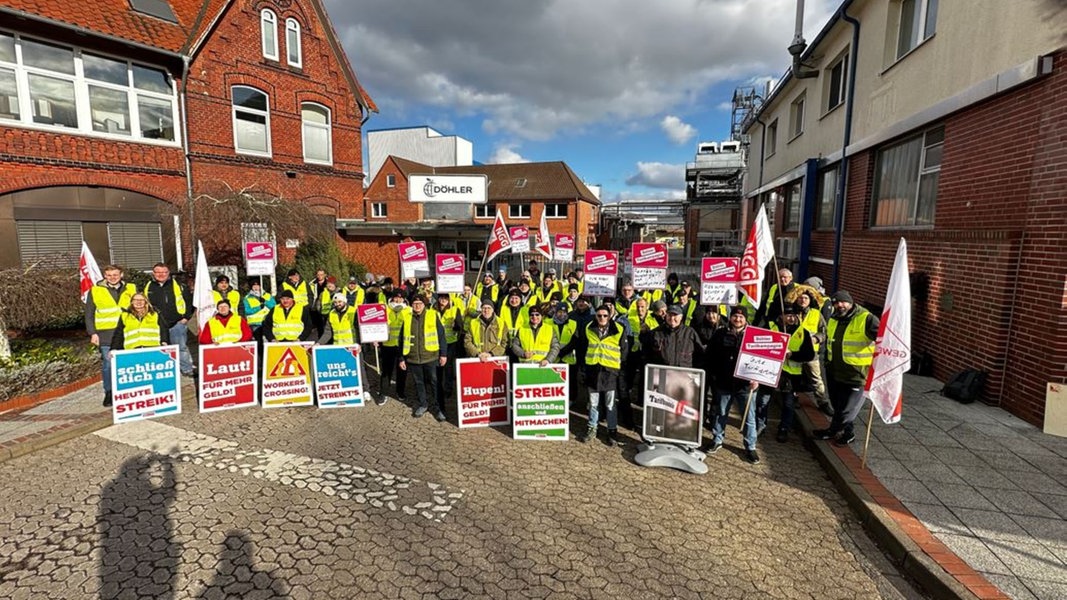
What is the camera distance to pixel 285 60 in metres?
16.7

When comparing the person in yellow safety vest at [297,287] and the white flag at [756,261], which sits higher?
the white flag at [756,261]

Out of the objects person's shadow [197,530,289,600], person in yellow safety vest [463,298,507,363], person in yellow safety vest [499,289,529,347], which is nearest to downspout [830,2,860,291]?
person in yellow safety vest [499,289,529,347]

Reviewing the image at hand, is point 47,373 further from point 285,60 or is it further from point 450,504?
point 285,60

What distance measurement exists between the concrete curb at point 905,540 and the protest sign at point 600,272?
536 centimetres

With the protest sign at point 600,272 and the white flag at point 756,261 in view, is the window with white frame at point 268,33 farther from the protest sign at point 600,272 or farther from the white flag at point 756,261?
the white flag at point 756,261

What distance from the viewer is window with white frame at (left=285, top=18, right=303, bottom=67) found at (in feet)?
54.9

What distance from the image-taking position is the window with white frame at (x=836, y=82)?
12383 mm

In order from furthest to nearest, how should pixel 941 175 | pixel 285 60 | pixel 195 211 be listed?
pixel 285 60
pixel 195 211
pixel 941 175

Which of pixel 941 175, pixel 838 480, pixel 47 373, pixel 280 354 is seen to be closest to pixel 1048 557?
pixel 838 480

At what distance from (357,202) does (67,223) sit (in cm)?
907

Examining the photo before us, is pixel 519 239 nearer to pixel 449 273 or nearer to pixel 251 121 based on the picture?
pixel 449 273

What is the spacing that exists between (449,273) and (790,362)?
5.58 meters

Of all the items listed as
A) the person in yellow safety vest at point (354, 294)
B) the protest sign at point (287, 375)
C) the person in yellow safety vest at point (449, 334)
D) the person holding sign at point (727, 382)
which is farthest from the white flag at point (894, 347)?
the protest sign at point (287, 375)

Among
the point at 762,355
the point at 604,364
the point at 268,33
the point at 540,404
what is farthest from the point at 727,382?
the point at 268,33
